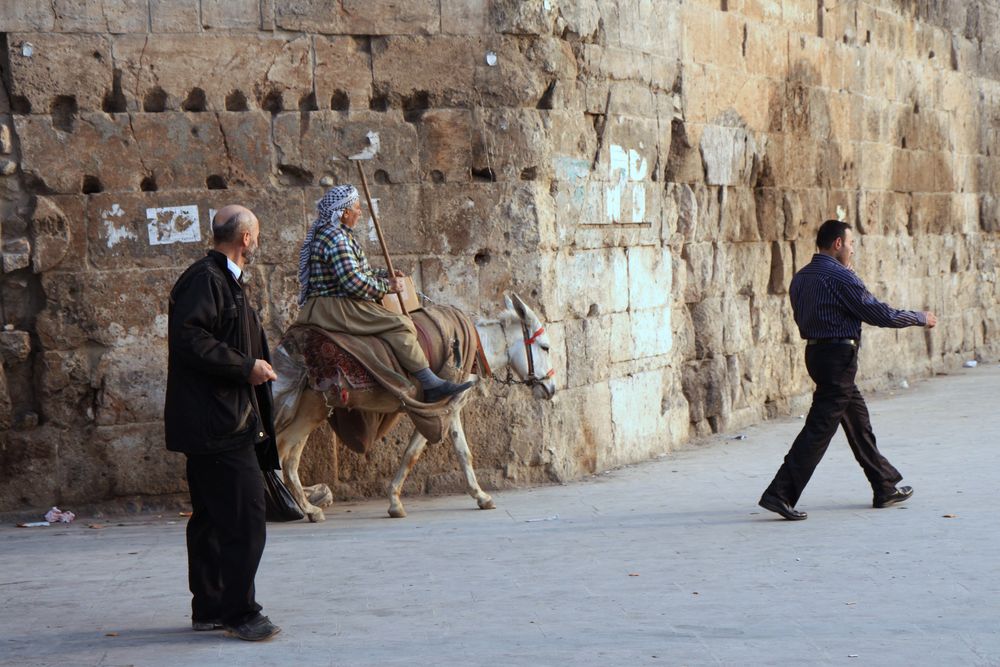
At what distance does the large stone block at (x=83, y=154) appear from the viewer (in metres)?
8.52

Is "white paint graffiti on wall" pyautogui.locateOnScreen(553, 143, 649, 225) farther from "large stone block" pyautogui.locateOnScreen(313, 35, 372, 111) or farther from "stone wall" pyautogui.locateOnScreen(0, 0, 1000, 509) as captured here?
"large stone block" pyautogui.locateOnScreen(313, 35, 372, 111)

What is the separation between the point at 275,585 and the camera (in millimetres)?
6520

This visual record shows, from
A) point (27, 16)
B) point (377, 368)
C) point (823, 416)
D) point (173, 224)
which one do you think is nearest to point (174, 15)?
point (27, 16)

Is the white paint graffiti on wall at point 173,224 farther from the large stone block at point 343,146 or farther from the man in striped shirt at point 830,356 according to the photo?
the man in striped shirt at point 830,356

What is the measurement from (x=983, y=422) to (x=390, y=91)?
6.50 m

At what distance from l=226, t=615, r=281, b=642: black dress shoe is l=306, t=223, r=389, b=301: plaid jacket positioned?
2.93 metres

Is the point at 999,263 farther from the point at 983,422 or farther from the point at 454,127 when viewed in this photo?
the point at 454,127

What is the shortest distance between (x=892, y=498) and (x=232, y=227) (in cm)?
454

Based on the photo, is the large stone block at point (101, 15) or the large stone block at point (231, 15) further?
the large stone block at point (231, 15)

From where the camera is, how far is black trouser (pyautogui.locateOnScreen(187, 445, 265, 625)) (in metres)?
5.45

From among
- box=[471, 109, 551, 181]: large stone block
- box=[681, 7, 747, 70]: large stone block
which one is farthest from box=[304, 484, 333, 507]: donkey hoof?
box=[681, 7, 747, 70]: large stone block

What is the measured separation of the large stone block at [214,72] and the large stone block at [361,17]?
0.13m

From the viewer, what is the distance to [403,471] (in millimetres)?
8492

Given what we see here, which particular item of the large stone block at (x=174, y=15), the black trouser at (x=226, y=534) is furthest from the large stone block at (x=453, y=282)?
the black trouser at (x=226, y=534)
